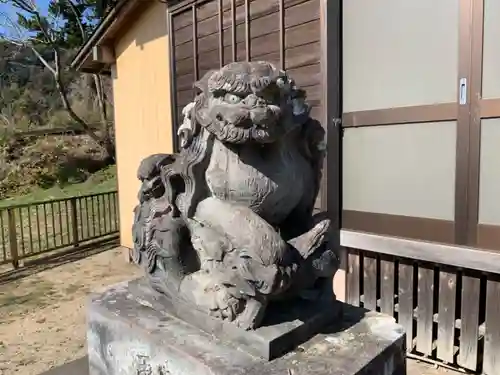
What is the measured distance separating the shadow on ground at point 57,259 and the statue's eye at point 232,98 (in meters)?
5.54

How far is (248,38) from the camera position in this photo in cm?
387

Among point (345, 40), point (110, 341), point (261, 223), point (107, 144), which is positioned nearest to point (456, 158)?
point (345, 40)

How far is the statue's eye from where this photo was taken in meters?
1.34

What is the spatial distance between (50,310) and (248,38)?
3.46m

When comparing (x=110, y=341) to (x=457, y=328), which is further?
(x=457, y=328)

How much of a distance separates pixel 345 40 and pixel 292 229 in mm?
2142

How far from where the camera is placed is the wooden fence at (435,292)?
2.81m

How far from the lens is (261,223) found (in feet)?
4.64

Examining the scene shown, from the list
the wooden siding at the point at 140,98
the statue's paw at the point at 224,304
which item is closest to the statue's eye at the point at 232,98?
the statue's paw at the point at 224,304

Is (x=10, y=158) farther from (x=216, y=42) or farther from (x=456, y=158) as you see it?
(x=456, y=158)

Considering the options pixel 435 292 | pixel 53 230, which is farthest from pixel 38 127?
pixel 435 292

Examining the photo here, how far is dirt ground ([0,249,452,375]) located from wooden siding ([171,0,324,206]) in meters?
2.23

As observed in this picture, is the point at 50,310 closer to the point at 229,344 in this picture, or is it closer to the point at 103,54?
the point at 103,54

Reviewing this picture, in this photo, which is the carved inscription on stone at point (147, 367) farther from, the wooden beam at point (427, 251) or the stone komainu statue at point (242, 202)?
the wooden beam at point (427, 251)
